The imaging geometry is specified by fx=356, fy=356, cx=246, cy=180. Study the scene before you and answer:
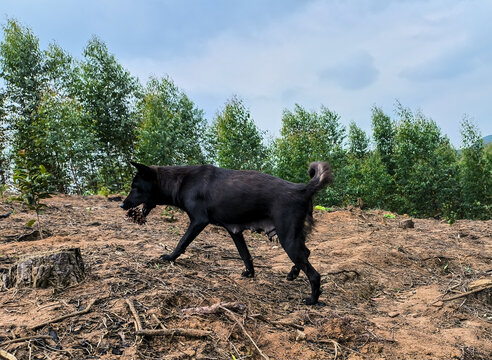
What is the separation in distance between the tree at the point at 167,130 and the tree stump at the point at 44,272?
19.9 m

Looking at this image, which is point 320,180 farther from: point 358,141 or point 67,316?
point 358,141

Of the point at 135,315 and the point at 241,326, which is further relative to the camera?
the point at 241,326

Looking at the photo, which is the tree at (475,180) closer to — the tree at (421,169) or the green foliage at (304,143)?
the tree at (421,169)

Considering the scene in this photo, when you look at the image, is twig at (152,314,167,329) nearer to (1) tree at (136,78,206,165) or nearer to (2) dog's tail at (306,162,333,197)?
(2) dog's tail at (306,162,333,197)

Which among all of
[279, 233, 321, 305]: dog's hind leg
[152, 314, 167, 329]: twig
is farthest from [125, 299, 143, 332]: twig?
[279, 233, 321, 305]: dog's hind leg

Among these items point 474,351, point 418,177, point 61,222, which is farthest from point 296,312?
point 418,177

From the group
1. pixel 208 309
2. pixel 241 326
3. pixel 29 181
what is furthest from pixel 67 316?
pixel 29 181

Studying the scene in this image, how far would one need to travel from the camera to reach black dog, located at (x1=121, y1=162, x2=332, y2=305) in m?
4.29

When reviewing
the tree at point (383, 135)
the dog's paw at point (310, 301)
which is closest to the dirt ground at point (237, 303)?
the dog's paw at point (310, 301)

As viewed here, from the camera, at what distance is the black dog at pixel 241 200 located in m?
4.29

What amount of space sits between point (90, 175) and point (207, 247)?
24.8 meters

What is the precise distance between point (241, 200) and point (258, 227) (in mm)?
408

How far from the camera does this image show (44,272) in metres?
3.54

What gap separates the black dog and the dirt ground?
0.57 m
